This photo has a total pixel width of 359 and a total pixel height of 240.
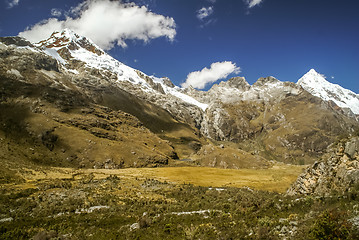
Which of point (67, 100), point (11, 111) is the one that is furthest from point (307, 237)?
point (67, 100)

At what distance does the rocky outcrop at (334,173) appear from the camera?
18984mm

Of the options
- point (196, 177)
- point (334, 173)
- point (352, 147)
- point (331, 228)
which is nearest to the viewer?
point (331, 228)

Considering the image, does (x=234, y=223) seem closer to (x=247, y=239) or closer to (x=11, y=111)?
(x=247, y=239)

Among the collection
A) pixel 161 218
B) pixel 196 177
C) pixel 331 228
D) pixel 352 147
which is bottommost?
pixel 196 177

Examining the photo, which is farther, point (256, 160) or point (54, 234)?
point (256, 160)

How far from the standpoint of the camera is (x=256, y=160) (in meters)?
112

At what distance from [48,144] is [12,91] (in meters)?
51.3

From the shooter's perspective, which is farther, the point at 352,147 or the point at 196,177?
the point at 196,177

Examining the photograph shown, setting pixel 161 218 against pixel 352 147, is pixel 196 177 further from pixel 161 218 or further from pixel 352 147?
pixel 352 147

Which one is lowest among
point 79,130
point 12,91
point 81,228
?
point 81,228

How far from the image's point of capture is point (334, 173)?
21.7 m

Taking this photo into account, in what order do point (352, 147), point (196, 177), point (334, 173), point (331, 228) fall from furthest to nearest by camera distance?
point (196, 177), point (334, 173), point (352, 147), point (331, 228)

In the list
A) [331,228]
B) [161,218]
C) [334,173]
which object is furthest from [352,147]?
[161,218]

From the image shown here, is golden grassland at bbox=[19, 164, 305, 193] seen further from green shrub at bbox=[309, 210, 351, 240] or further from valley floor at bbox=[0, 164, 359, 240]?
green shrub at bbox=[309, 210, 351, 240]
